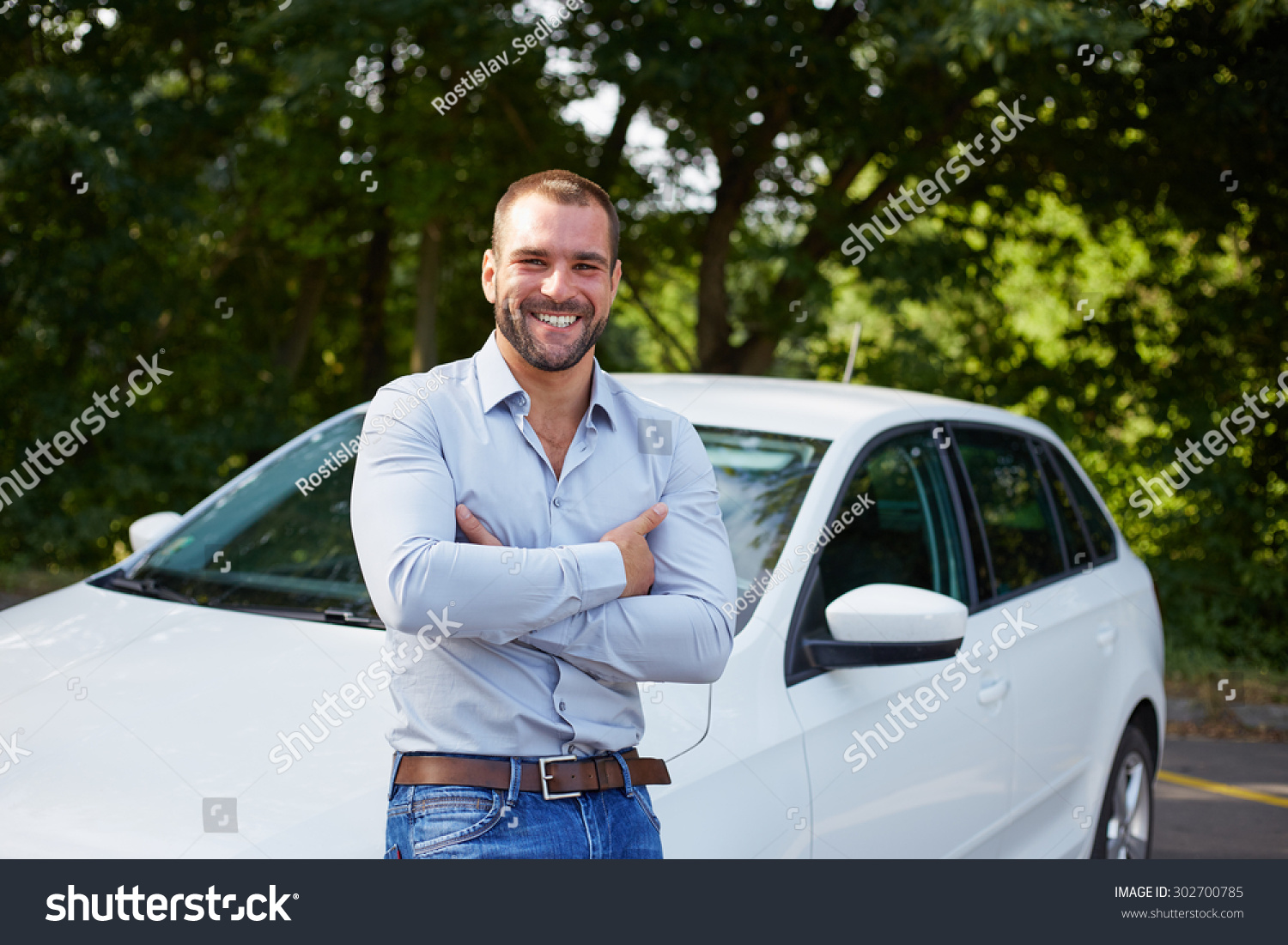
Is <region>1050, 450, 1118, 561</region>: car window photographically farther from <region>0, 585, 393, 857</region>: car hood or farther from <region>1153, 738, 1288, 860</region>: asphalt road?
<region>0, 585, 393, 857</region>: car hood

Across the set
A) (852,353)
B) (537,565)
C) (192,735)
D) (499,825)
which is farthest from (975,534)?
(192,735)

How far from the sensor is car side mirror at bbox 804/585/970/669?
9.00 ft

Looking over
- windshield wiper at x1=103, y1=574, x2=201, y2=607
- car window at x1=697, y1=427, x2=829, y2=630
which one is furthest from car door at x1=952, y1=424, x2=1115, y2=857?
windshield wiper at x1=103, y1=574, x2=201, y2=607

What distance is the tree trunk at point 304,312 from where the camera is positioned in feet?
50.8

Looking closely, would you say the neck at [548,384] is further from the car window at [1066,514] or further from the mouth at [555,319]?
the car window at [1066,514]

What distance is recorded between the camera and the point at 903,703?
3.12 m

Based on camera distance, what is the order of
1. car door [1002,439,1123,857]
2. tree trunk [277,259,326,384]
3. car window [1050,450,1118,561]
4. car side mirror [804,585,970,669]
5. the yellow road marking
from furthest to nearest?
1. tree trunk [277,259,326,384]
2. the yellow road marking
3. car window [1050,450,1118,561]
4. car door [1002,439,1123,857]
5. car side mirror [804,585,970,669]

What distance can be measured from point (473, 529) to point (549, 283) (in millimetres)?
446

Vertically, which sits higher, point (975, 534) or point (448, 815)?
point (975, 534)

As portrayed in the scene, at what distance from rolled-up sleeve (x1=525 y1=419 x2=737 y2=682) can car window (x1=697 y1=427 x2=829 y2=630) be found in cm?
63

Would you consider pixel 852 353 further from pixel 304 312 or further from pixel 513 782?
pixel 304 312
